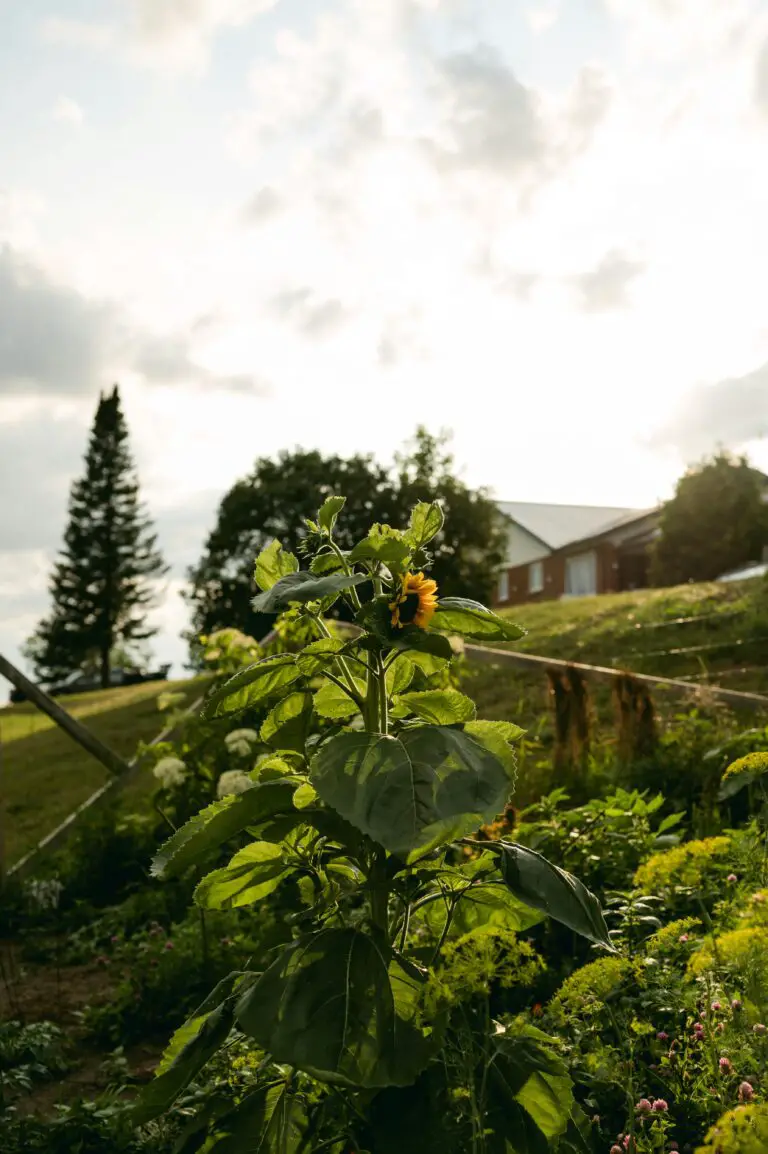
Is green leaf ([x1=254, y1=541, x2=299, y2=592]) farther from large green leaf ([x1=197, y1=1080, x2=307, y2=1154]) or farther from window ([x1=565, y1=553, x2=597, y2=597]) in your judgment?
window ([x1=565, y1=553, x2=597, y2=597])

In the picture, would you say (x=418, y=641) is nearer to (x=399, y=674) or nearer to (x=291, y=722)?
(x=399, y=674)

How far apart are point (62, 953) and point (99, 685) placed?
40732mm

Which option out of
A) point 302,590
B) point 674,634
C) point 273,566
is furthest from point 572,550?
point 302,590

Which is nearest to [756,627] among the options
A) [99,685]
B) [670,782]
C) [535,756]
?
[535,756]

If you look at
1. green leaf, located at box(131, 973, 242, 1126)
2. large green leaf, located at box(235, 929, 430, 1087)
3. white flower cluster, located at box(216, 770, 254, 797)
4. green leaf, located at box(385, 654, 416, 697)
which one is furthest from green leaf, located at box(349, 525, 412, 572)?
white flower cluster, located at box(216, 770, 254, 797)

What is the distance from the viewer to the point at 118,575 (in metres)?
47.2

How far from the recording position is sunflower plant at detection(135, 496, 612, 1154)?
1994 mm

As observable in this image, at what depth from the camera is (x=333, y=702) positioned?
8.14 feet

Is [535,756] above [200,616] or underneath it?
underneath

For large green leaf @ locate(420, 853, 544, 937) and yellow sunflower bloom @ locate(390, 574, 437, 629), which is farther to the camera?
large green leaf @ locate(420, 853, 544, 937)

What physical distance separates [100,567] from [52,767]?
3434 centimetres

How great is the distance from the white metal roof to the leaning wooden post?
37.7 metres

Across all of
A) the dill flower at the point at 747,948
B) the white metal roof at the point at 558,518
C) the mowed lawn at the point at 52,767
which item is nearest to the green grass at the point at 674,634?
the mowed lawn at the point at 52,767

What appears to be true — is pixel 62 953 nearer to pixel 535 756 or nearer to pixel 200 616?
pixel 535 756
